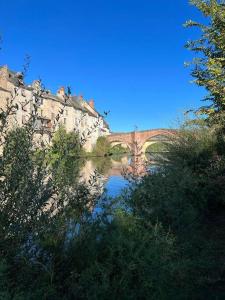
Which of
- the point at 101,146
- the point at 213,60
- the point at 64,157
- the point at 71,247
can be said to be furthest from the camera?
the point at 101,146

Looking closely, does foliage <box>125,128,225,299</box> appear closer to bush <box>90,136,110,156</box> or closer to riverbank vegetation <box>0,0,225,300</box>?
riverbank vegetation <box>0,0,225,300</box>

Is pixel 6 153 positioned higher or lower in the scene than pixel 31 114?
lower

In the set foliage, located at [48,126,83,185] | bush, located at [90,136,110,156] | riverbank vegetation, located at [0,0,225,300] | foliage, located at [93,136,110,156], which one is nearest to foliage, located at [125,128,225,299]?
riverbank vegetation, located at [0,0,225,300]

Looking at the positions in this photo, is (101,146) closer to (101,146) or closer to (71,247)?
(101,146)

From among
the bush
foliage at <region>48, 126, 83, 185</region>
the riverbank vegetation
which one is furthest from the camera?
the bush

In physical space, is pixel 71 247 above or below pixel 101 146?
below

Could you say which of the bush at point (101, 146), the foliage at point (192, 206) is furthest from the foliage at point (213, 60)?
the bush at point (101, 146)

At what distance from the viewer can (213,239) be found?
7.88m

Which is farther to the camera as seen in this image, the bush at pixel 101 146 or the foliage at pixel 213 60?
the bush at pixel 101 146

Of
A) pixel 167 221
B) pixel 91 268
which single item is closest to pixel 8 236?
pixel 91 268

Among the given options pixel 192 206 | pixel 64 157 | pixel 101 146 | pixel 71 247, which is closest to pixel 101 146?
pixel 101 146

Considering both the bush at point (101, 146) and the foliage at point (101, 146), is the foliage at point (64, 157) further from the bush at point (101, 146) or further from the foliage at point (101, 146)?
the foliage at point (101, 146)

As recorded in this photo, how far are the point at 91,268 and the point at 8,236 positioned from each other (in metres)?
1.07

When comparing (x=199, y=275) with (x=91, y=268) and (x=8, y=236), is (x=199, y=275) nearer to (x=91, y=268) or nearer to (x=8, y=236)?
(x=91, y=268)
